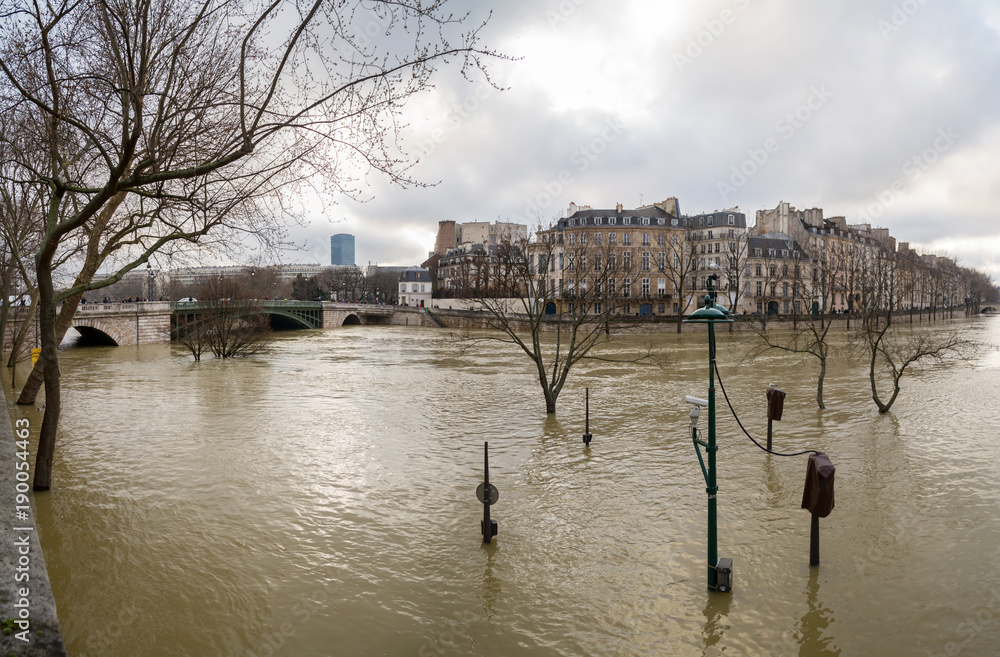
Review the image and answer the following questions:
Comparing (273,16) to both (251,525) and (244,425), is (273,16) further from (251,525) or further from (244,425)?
(244,425)

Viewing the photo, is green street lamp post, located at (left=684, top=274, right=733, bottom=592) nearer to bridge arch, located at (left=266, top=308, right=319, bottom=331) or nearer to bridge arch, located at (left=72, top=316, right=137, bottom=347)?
bridge arch, located at (left=72, top=316, right=137, bottom=347)

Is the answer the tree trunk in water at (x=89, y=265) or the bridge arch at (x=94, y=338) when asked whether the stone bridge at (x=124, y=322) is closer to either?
the bridge arch at (x=94, y=338)

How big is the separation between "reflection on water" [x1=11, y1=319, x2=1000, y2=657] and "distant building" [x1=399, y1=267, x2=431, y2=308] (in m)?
100

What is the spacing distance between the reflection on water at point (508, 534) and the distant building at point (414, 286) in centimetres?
10040

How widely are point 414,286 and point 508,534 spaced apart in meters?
113

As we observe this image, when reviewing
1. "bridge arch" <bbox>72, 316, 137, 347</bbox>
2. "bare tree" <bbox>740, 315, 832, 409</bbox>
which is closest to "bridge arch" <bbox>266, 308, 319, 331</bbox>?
"bridge arch" <bbox>72, 316, 137, 347</bbox>

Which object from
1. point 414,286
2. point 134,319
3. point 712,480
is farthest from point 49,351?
point 414,286

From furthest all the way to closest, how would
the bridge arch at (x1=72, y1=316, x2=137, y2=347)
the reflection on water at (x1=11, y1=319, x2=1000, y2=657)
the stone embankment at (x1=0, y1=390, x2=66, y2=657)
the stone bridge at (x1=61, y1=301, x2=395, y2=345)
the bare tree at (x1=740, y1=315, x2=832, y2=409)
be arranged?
the stone bridge at (x1=61, y1=301, x2=395, y2=345) < the bridge arch at (x1=72, y1=316, x2=137, y2=347) < the bare tree at (x1=740, y1=315, x2=832, y2=409) < the reflection on water at (x1=11, y1=319, x2=1000, y2=657) < the stone embankment at (x1=0, y1=390, x2=66, y2=657)

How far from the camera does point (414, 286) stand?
12056cm

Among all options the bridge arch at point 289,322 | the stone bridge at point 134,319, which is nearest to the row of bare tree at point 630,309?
the bridge arch at point 289,322

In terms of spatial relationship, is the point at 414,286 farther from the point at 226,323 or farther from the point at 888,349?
the point at 888,349

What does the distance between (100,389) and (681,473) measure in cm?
2222

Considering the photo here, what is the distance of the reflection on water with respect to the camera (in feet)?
21.9

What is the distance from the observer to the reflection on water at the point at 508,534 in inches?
263
